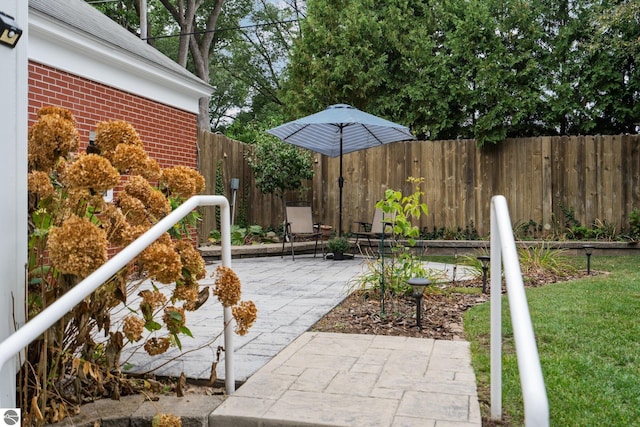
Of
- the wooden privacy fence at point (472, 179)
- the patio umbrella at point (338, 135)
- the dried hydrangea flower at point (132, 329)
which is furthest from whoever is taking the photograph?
the wooden privacy fence at point (472, 179)

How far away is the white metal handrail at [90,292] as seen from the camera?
137 cm

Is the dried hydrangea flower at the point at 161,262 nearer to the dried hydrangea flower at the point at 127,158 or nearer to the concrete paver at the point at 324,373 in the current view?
the dried hydrangea flower at the point at 127,158

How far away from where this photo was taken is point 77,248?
1899 millimetres

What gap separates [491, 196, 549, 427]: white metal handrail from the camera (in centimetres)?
107

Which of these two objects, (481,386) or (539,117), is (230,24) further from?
(481,386)

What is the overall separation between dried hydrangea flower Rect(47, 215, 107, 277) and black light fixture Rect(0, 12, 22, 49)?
67cm

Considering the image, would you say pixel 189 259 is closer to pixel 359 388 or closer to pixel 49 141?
pixel 49 141

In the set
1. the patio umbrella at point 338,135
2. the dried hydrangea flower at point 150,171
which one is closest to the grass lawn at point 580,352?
the dried hydrangea flower at point 150,171

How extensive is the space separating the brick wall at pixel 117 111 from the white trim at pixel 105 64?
80 millimetres

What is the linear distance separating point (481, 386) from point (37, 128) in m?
2.24

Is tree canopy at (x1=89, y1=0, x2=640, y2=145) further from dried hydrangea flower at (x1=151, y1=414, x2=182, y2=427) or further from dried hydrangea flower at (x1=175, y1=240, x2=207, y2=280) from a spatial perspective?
dried hydrangea flower at (x1=151, y1=414, x2=182, y2=427)

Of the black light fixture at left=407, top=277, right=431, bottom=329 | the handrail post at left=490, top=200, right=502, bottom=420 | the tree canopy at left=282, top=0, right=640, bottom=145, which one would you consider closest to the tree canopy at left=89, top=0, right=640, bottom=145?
the tree canopy at left=282, top=0, right=640, bottom=145

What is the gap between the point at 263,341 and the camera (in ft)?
11.2

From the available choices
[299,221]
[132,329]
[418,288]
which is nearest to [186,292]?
[132,329]
